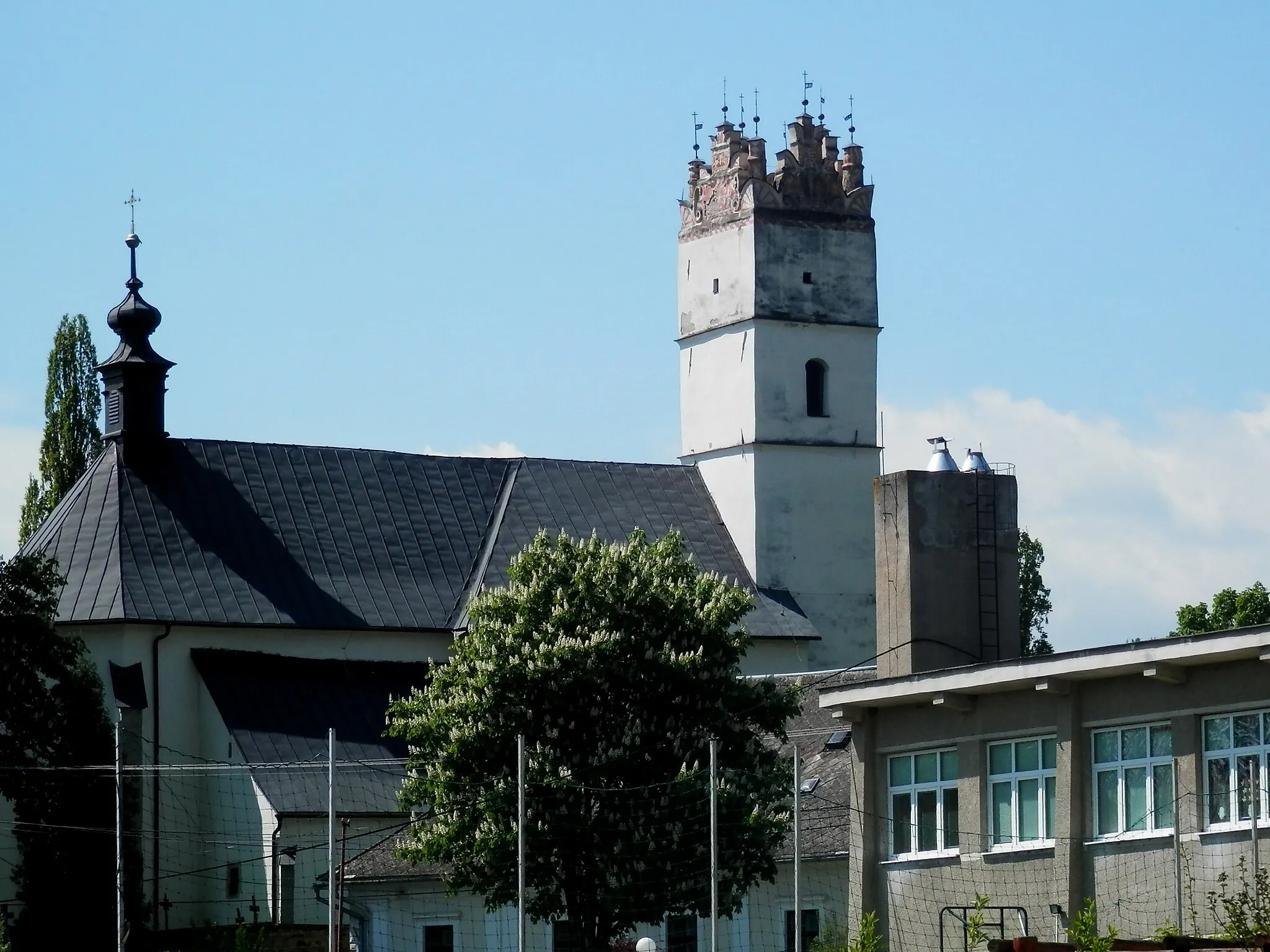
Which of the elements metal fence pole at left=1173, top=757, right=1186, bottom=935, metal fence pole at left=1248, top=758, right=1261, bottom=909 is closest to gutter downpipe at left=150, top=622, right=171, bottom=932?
metal fence pole at left=1173, top=757, right=1186, bottom=935

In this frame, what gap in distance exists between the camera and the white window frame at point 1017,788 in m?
23.8

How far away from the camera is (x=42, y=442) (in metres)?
63.4

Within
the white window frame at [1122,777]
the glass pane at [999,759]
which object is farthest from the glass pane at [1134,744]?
the glass pane at [999,759]

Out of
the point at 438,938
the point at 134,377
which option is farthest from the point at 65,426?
the point at 438,938

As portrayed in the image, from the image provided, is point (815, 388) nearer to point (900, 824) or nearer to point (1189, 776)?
point (900, 824)

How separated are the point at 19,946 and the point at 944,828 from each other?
24251mm

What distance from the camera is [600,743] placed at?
35.3m

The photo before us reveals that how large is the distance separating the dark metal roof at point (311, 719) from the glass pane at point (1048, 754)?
23319 mm

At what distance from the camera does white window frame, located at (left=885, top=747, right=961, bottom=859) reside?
985 inches

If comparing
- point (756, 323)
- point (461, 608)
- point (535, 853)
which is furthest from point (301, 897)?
point (756, 323)

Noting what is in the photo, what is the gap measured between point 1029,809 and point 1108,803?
103 cm

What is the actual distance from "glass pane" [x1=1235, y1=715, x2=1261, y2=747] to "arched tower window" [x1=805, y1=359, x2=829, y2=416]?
35.4 m

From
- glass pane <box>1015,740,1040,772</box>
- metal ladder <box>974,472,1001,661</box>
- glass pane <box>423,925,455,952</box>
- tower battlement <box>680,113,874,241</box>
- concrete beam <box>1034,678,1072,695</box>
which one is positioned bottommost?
glass pane <box>423,925,455,952</box>

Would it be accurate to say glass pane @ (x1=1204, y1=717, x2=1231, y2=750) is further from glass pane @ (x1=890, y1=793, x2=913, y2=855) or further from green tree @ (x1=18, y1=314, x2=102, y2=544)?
green tree @ (x1=18, y1=314, x2=102, y2=544)
